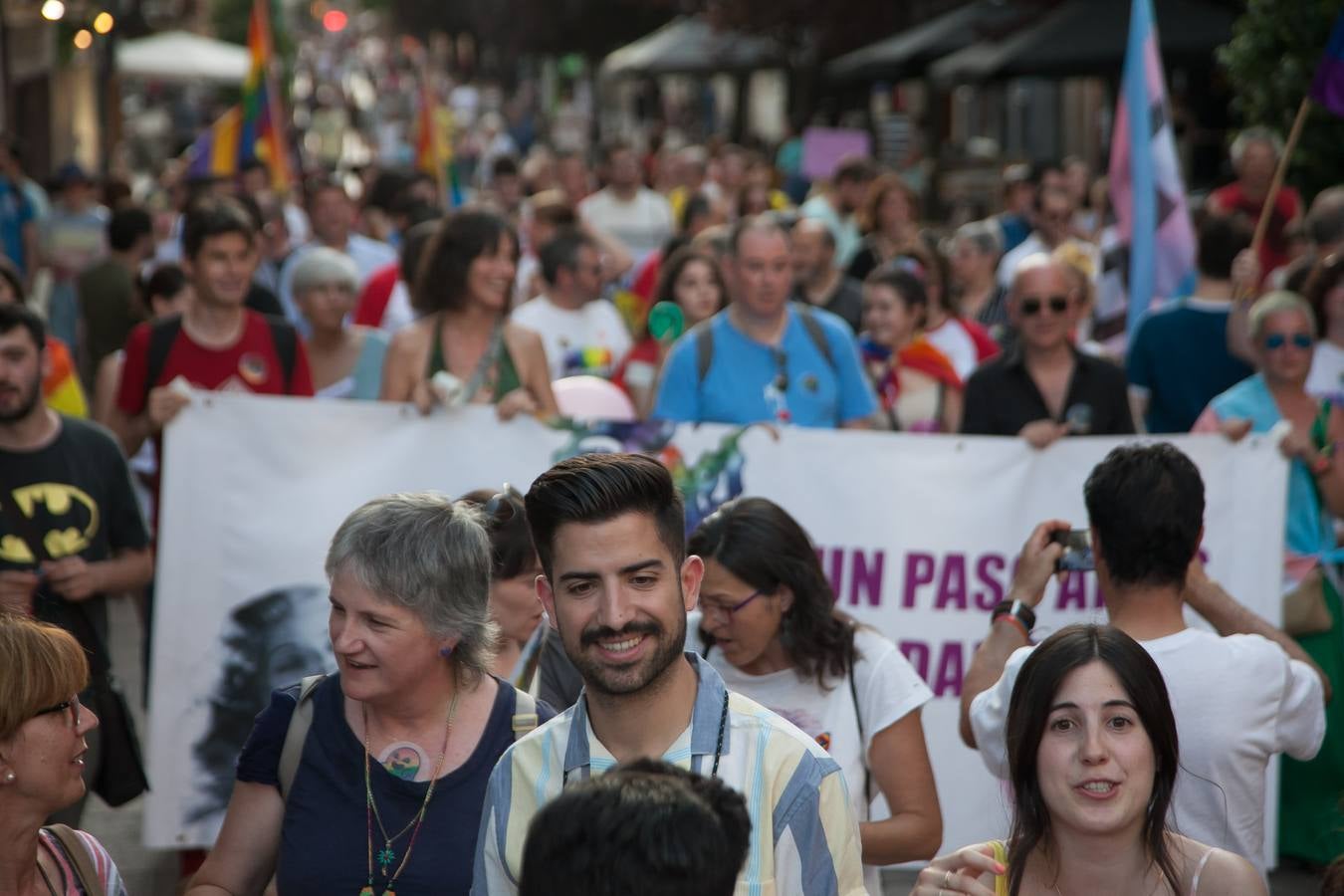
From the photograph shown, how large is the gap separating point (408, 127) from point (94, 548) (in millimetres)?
40849

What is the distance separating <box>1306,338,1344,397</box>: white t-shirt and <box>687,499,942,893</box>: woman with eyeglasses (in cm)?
322

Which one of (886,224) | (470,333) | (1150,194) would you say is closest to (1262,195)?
(886,224)

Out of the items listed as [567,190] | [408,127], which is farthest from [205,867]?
[408,127]

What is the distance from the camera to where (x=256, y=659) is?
250 inches

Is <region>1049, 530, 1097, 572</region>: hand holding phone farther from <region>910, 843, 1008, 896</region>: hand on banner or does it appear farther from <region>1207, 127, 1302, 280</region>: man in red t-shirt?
<region>1207, 127, 1302, 280</region>: man in red t-shirt

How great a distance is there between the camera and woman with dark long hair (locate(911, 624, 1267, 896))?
3.34 m

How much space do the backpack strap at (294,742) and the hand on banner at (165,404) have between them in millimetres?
2771

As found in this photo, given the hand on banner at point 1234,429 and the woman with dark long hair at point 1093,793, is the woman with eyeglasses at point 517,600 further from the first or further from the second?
the hand on banner at point 1234,429

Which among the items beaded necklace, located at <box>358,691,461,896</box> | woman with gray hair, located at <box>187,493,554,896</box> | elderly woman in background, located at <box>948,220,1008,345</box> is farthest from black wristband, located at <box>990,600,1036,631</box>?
elderly woman in background, located at <box>948,220,1008,345</box>

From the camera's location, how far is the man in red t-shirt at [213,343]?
696 centimetres

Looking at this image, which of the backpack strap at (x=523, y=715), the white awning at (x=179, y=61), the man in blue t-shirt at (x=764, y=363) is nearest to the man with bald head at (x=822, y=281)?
the man in blue t-shirt at (x=764, y=363)

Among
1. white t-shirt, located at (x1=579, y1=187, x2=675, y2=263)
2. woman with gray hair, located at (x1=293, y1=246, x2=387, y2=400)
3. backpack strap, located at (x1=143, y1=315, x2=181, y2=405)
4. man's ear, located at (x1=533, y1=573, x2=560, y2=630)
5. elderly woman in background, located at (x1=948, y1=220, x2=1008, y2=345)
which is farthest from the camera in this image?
white t-shirt, located at (x1=579, y1=187, x2=675, y2=263)

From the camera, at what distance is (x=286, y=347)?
7.17 metres

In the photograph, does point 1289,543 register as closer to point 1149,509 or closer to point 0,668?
point 1149,509
